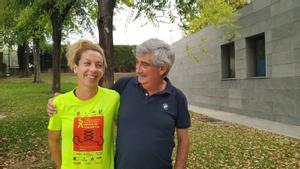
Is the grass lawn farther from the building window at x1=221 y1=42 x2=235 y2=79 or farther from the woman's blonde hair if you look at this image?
the building window at x1=221 y1=42 x2=235 y2=79

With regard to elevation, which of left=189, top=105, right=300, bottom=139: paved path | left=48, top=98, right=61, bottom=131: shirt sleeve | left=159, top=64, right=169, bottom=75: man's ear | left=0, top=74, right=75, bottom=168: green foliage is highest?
left=159, top=64, right=169, bottom=75: man's ear

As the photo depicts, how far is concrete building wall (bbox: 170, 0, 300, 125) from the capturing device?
1438 centimetres

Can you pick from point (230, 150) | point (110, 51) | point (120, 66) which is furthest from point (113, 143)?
point (120, 66)

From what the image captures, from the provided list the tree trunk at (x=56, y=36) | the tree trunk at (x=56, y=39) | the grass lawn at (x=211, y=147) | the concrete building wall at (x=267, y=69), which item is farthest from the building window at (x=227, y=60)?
the tree trunk at (x=56, y=39)

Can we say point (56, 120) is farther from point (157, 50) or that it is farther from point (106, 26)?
point (106, 26)

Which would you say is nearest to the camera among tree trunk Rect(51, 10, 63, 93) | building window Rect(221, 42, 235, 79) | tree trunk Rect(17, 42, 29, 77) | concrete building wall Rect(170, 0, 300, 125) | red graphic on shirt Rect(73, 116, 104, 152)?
red graphic on shirt Rect(73, 116, 104, 152)

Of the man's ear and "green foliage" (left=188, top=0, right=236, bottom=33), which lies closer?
the man's ear

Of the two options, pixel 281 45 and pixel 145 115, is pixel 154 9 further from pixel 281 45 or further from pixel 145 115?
pixel 145 115

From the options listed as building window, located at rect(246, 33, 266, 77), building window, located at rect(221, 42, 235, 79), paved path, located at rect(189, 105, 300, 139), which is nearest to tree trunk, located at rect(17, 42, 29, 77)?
building window, located at rect(221, 42, 235, 79)

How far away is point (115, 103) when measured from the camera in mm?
3297

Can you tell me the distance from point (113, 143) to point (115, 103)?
30 centimetres

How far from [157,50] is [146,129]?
0.56 metres

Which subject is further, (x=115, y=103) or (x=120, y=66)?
(x=120, y=66)

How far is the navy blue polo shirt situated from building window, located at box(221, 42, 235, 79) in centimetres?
1818
